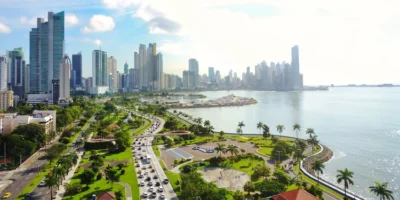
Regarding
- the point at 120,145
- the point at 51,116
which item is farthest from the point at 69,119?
the point at 120,145

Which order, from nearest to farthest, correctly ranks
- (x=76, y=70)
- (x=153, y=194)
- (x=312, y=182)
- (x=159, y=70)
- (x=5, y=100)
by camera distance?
(x=153, y=194) < (x=312, y=182) < (x=5, y=100) < (x=76, y=70) < (x=159, y=70)

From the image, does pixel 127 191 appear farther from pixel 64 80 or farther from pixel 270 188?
pixel 64 80

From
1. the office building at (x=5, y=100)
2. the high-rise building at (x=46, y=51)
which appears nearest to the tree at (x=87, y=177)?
the office building at (x=5, y=100)

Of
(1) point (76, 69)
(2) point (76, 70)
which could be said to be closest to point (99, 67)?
(2) point (76, 70)

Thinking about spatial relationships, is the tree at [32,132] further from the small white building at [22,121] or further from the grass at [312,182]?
the grass at [312,182]

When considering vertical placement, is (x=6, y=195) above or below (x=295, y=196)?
below

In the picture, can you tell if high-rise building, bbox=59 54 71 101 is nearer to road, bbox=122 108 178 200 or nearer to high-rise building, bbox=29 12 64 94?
high-rise building, bbox=29 12 64 94
